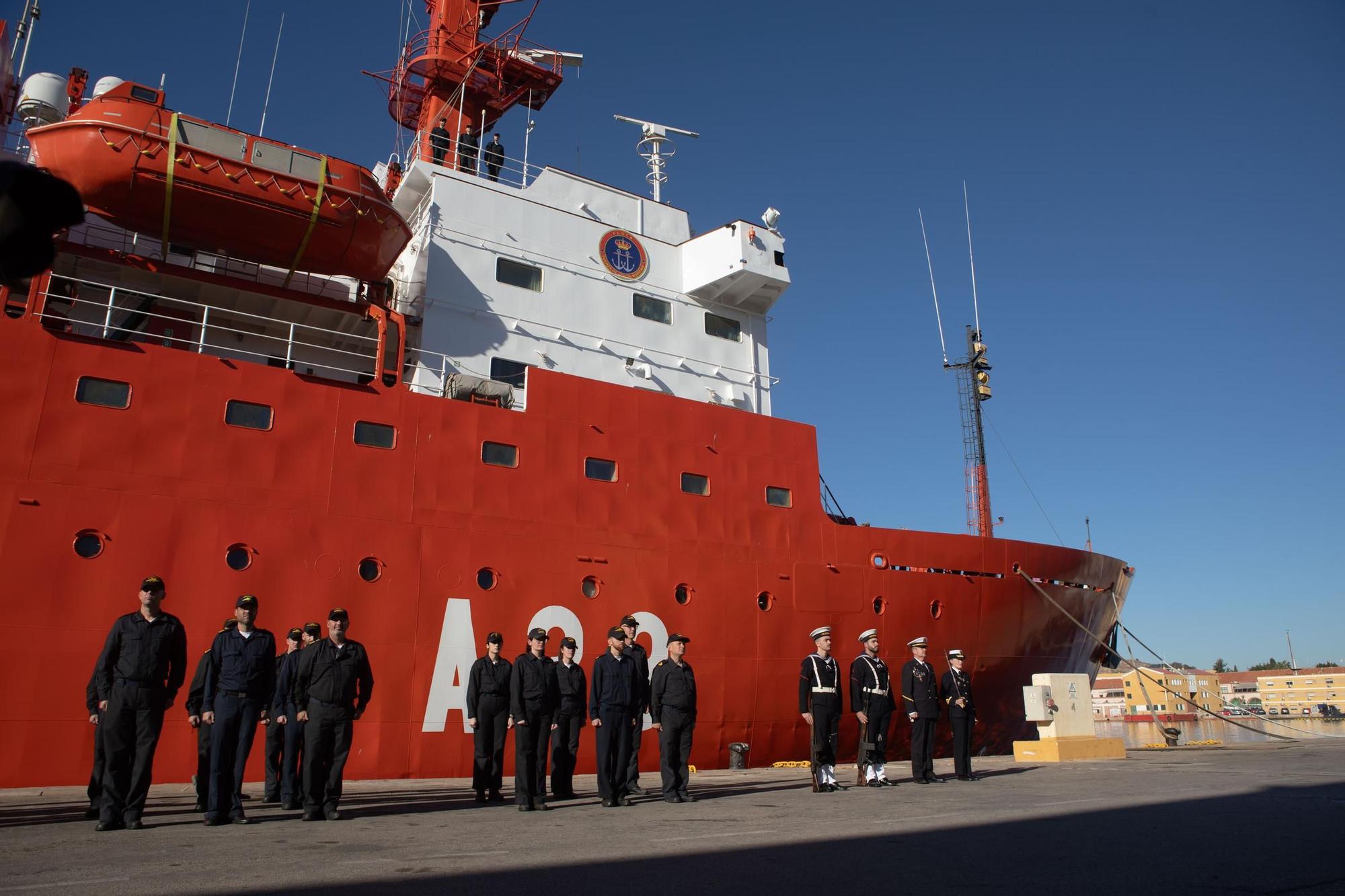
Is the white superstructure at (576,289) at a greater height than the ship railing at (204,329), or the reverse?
the white superstructure at (576,289)

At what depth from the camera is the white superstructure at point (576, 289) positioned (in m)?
12.8

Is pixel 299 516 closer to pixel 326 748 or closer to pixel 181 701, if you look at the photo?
pixel 181 701

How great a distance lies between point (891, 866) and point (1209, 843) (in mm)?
1796

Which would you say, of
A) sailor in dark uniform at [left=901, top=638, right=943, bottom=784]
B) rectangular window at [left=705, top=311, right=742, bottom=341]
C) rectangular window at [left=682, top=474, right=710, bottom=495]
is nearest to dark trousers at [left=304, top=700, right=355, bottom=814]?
sailor in dark uniform at [left=901, top=638, right=943, bottom=784]

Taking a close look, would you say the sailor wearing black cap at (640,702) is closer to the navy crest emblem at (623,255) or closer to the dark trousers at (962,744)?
the dark trousers at (962,744)

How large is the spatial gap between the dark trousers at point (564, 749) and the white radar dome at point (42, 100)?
35.5 feet

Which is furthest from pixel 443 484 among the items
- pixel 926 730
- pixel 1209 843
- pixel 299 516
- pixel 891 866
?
pixel 1209 843

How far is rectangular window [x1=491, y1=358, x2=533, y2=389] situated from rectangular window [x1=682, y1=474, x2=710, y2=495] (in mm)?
2690

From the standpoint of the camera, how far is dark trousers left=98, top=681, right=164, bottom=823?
220 inches

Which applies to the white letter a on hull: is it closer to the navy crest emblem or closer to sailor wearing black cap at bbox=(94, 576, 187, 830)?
sailor wearing black cap at bbox=(94, 576, 187, 830)

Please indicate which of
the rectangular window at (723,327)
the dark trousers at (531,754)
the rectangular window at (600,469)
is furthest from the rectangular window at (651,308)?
the dark trousers at (531,754)

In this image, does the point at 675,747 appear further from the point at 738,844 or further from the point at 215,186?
the point at 215,186

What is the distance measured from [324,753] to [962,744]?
6441mm

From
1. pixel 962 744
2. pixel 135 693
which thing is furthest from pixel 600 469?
pixel 135 693
